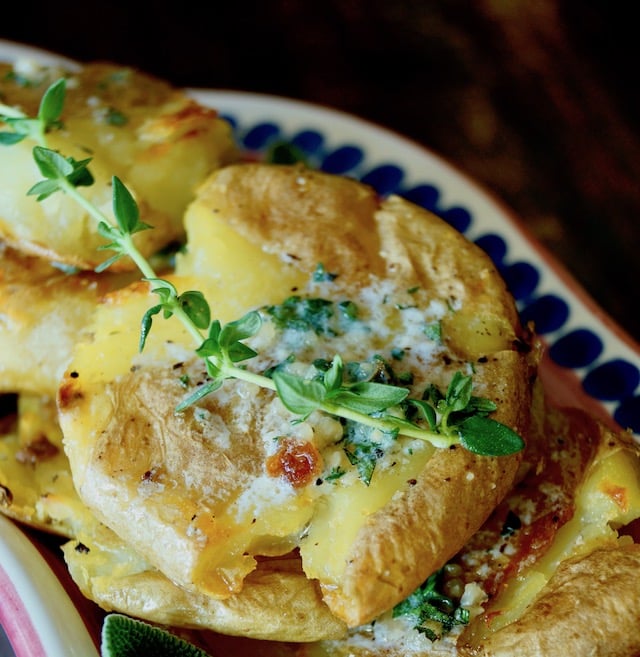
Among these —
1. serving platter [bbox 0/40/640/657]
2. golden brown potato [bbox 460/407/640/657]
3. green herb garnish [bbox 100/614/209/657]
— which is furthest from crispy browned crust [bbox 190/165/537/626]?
serving platter [bbox 0/40/640/657]

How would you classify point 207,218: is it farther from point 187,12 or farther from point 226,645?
point 187,12

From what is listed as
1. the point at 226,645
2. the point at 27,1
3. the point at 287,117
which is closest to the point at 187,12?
the point at 27,1

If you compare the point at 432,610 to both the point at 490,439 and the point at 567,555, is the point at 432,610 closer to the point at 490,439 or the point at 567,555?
the point at 567,555

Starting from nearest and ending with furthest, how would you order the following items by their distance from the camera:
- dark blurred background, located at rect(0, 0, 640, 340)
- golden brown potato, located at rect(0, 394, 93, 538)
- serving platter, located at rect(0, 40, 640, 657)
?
serving platter, located at rect(0, 40, 640, 657)
golden brown potato, located at rect(0, 394, 93, 538)
dark blurred background, located at rect(0, 0, 640, 340)

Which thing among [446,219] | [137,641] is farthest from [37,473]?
[446,219]

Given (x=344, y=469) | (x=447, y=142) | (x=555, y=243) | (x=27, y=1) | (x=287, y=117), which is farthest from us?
(x=27, y=1)

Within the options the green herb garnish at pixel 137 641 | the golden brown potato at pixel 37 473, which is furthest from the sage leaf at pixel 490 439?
the golden brown potato at pixel 37 473

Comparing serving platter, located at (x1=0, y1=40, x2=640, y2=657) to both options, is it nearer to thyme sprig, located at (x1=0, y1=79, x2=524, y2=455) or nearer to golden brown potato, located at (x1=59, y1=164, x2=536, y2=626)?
golden brown potato, located at (x1=59, y1=164, x2=536, y2=626)
